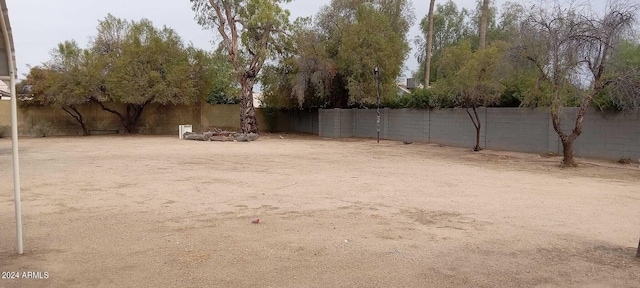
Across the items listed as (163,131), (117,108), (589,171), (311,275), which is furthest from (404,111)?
(311,275)

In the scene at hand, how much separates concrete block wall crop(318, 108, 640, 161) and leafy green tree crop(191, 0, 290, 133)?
5264 millimetres

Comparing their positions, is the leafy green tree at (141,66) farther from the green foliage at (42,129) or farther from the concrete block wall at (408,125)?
the concrete block wall at (408,125)

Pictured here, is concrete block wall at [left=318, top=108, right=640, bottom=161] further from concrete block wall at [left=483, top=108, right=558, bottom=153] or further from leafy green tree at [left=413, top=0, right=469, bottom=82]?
leafy green tree at [left=413, top=0, right=469, bottom=82]

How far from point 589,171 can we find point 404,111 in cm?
1363

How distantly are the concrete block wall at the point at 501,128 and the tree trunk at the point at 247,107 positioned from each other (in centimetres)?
466

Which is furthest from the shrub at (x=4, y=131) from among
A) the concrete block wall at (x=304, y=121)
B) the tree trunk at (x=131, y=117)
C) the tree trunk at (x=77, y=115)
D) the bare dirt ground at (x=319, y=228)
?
the bare dirt ground at (x=319, y=228)

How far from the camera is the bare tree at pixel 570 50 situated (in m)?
13.3

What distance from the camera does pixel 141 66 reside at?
29359mm

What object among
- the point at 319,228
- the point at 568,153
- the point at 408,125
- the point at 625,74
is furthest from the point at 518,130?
the point at 319,228

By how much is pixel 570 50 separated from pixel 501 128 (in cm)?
747

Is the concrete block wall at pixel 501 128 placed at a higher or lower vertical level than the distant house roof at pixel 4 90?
lower

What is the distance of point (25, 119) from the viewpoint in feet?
→ 103

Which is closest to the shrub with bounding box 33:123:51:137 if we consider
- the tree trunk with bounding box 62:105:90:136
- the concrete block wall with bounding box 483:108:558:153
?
the tree trunk with bounding box 62:105:90:136

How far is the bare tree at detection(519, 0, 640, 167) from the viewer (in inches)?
524
